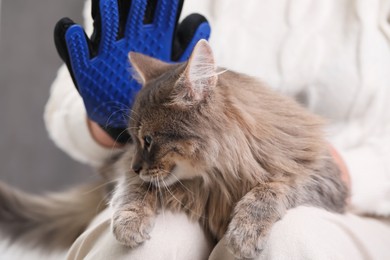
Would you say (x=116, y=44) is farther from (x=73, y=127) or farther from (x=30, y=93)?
(x=30, y=93)

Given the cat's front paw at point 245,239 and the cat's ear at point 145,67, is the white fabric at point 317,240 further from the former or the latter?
the cat's ear at point 145,67

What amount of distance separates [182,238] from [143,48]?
0.47 metres

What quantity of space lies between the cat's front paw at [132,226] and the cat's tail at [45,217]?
1.16ft

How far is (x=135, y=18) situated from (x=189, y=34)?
0.48 ft

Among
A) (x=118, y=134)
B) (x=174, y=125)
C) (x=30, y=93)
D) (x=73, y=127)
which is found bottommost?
(x=30, y=93)

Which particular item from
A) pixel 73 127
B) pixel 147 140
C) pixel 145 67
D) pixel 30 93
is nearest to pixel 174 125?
pixel 147 140

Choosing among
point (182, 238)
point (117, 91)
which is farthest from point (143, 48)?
point (182, 238)

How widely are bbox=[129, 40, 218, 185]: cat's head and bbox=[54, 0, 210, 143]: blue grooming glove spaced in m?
0.15

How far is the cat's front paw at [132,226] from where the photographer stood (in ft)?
3.20

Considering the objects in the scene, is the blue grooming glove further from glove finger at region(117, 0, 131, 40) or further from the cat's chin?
the cat's chin

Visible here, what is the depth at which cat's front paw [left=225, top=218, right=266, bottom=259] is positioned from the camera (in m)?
A: 0.94

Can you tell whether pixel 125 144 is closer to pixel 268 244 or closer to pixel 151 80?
pixel 151 80

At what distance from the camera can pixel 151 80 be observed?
1.09 meters

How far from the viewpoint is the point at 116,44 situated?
3.99 feet
